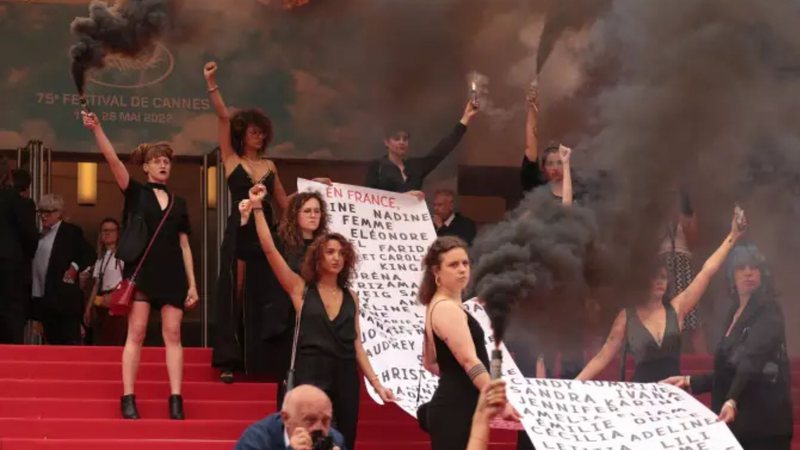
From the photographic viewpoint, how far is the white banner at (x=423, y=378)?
9.16m

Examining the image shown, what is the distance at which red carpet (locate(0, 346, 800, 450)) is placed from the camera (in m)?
10.4

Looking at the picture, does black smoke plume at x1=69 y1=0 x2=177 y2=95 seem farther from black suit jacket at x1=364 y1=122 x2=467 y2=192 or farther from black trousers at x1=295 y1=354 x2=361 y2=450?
black trousers at x1=295 y1=354 x2=361 y2=450

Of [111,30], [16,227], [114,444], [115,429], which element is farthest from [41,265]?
[114,444]

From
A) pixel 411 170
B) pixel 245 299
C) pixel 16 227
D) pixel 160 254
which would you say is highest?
pixel 411 170

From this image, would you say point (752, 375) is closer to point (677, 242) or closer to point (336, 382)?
point (677, 242)

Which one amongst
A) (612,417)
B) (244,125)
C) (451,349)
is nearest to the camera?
(451,349)

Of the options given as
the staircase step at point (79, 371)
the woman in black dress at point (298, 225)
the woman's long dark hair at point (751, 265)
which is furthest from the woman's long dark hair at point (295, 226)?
the woman's long dark hair at point (751, 265)

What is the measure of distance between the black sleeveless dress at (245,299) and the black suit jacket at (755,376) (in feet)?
9.15

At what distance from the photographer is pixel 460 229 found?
12.7 m

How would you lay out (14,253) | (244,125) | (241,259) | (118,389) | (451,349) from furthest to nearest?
(14,253), (244,125), (241,259), (118,389), (451,349)

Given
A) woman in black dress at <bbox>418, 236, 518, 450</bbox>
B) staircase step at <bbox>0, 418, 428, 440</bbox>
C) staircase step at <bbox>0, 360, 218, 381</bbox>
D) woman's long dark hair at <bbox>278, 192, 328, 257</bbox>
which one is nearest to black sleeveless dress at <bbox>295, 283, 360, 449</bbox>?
woman's long dark hair at <bbox>278, 192, 328, 257</bbox>

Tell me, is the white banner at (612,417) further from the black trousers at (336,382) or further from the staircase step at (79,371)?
the staircase step at (79,371)

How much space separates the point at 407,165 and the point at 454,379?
4.40 meters

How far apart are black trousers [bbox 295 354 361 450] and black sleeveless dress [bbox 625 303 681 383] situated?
1.79 meters
